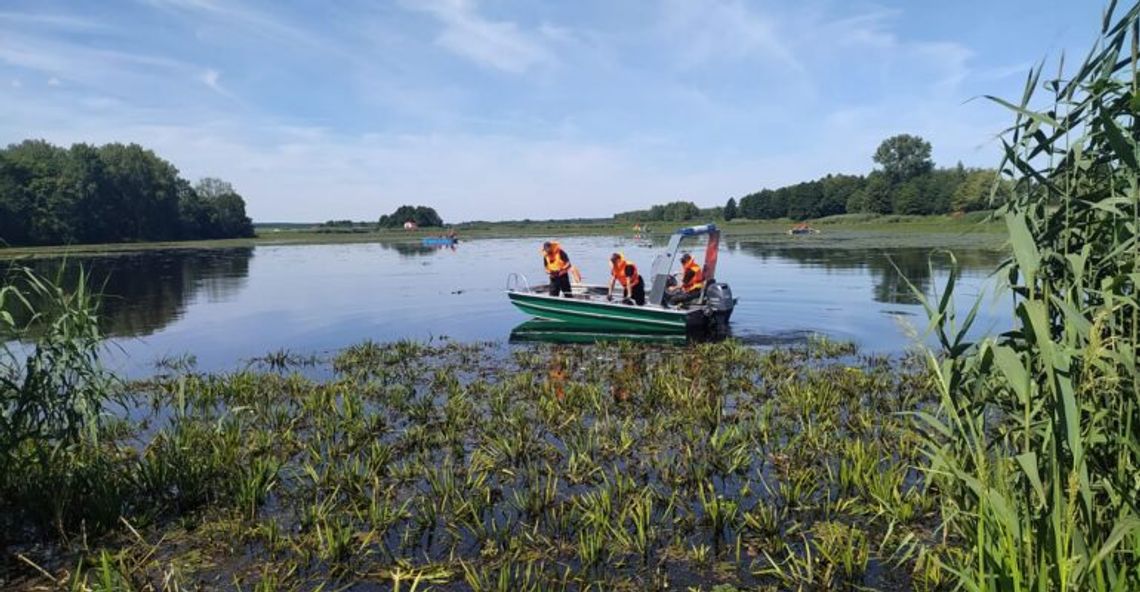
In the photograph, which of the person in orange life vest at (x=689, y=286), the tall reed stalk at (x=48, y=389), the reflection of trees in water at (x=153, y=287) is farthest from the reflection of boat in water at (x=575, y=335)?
the tall reed stalk at (x=48, y=389)

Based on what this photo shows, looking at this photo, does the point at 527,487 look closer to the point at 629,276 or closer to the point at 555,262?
the point at 629,276

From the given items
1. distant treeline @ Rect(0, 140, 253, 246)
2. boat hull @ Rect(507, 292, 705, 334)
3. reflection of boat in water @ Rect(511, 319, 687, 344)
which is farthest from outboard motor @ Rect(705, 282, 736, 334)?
distant treeline @ Rect(0, 140, 253, 246)

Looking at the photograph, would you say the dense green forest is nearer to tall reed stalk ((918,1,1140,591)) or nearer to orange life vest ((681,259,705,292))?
orange life vest ((681,259,705,292))

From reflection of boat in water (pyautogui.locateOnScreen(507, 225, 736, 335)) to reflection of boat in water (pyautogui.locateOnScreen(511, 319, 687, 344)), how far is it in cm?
12

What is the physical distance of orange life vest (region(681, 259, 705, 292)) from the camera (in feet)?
58.5

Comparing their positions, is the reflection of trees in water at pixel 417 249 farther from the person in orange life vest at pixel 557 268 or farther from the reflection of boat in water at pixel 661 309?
the reflection of boat in water at pixel 661 309

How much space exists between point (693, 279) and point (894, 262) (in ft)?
66.9

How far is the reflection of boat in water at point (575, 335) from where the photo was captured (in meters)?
16.5

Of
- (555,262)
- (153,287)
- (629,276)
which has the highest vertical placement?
(555,262)

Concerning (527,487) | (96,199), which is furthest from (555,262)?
(96,199)

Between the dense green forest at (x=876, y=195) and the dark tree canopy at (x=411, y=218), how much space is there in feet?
184

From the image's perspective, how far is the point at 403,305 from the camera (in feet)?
78.6

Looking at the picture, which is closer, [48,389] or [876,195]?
[48,389]

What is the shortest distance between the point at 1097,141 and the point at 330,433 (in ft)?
25.8
